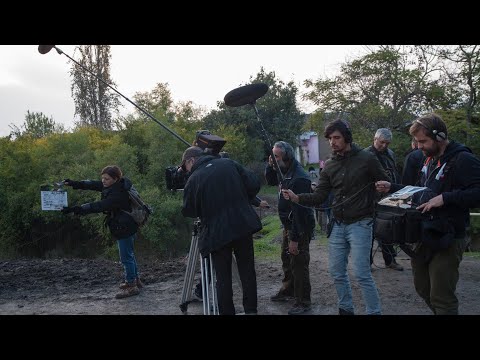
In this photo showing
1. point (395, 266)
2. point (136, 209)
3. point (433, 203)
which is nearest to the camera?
point (433, 203)

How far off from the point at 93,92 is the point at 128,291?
96.9ft

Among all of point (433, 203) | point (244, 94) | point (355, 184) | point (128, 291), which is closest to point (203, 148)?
point (244, 94)

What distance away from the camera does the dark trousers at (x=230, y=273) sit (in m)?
4.36

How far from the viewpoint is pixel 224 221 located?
4.33 meters

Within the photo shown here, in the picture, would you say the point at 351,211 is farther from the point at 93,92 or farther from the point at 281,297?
the point at 93,92

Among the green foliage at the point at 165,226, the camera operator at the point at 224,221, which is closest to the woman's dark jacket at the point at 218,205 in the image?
the camera operator at the point at 224,221

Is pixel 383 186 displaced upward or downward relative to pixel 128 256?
upward

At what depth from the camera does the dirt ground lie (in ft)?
18.6

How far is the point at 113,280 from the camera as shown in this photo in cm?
785

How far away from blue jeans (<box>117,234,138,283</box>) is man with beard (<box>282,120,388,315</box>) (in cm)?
297

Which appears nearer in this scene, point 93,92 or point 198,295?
point 198,295

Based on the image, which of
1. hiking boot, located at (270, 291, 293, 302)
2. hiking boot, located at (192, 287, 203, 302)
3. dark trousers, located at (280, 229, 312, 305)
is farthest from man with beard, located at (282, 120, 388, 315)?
hiking boot, located at (192, 287, 203, 302)
